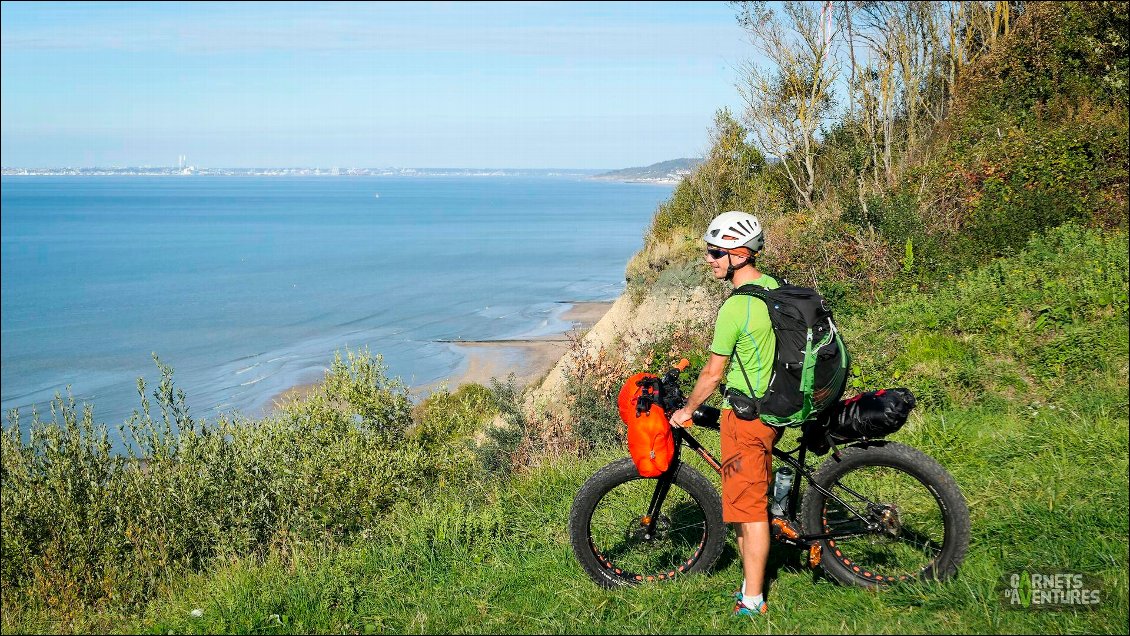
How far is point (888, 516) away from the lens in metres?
4.69

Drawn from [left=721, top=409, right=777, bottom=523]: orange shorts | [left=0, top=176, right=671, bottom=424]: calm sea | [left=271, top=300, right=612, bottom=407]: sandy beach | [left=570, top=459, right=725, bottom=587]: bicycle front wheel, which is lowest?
[left=0, top=176, right=671, bottom=424]: calm sea

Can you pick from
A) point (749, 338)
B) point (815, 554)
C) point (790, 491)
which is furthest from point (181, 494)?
point (749, 338)

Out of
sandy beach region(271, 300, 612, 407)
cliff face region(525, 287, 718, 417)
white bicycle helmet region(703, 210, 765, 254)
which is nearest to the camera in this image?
white bicycle helmet region(703, 210, 765, 254)

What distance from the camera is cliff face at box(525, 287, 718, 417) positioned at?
1397cm

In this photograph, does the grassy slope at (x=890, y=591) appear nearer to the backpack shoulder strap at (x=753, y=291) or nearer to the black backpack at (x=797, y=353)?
the black backpack at (x=797, y=353)

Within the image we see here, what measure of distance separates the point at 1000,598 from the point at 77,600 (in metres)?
9.10

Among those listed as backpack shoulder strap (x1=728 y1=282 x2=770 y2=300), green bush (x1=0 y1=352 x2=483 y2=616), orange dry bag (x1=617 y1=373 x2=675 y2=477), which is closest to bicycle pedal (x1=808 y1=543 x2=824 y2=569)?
orange dry bag (x1=617 y1=373 x2=675 y2=477)

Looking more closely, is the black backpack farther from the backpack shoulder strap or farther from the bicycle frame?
the bicycle frame

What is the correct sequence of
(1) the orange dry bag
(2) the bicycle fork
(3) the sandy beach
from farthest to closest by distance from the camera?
(3) the sandy beach < (2) the bicycle fork < (1) the orange dry bag

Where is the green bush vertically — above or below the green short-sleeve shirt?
below

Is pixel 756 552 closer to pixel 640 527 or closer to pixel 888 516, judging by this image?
pixel 888 516

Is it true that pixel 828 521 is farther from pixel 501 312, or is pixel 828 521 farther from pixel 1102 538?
pixel 501 312

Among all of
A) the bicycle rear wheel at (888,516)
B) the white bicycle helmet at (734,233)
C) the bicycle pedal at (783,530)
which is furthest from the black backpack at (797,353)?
the bicycle pedal at (783,530)

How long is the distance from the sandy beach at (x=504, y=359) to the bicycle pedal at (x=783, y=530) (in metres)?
25.8
